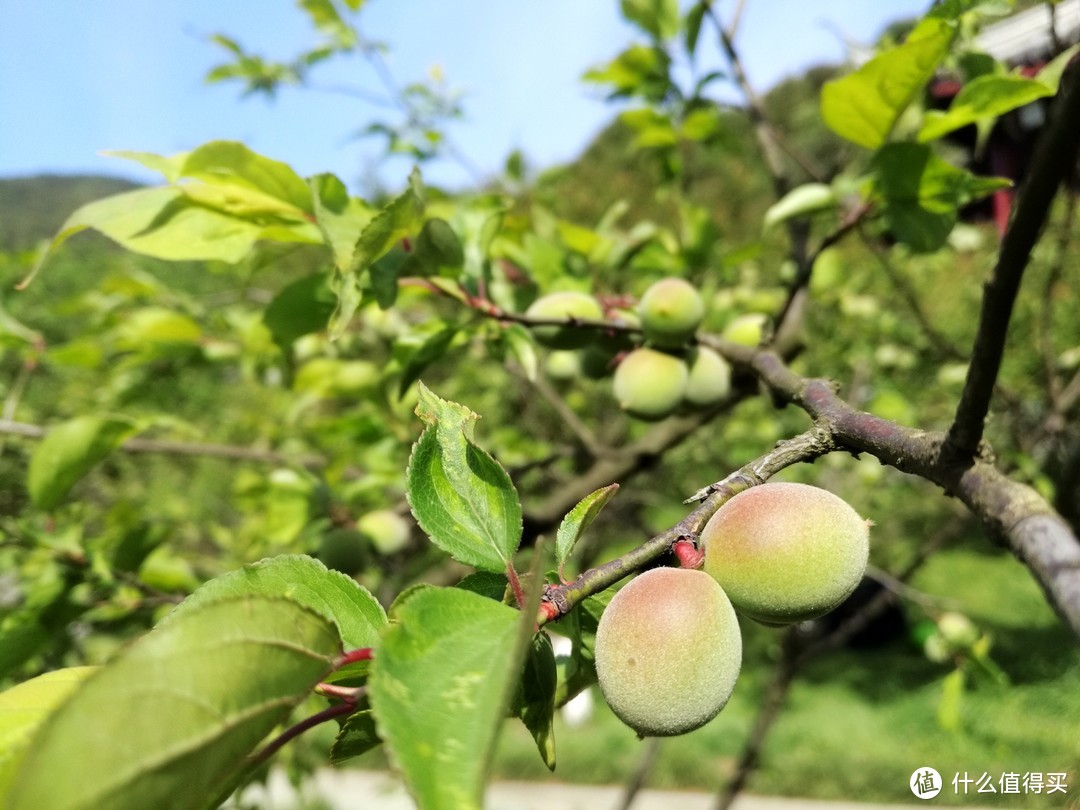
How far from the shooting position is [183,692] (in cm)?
41

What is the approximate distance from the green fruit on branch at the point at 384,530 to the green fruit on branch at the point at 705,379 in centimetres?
83

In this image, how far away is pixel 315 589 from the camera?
2.07ft

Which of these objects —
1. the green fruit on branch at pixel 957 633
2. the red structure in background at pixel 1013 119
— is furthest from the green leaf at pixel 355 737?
the green fruit on branch at pixel 957 633

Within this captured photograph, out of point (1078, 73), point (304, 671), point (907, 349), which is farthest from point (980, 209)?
point (304, 671)

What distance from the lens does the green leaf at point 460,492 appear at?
0.67m

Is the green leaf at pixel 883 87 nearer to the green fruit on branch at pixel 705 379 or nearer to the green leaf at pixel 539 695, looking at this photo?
the green fruit on branch at pixel 705 379

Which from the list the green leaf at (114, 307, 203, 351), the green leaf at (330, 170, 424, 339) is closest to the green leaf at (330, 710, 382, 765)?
the green leaf at (330, 170, 424, 339)

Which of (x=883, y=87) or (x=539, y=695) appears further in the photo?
(x=883, y=87)

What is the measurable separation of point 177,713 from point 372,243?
668 mm

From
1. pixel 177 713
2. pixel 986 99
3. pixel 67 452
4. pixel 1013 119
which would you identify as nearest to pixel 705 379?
pixel 986 99

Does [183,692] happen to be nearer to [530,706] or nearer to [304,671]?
[304,671]

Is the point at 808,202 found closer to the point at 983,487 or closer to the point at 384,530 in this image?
the point at 983,487

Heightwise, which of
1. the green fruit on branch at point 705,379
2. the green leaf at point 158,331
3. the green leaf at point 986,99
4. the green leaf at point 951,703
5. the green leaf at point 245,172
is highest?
the green leaf at point 245,172

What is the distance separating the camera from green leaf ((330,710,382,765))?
2.08 ft
